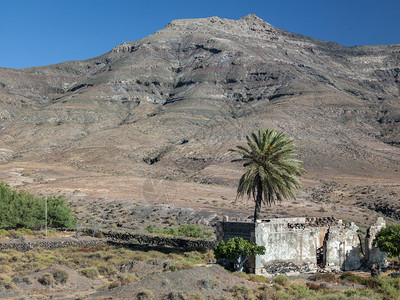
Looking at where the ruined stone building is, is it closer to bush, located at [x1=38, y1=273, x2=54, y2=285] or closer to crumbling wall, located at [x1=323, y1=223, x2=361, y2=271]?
crumbling wall, located at [x1=323, y1=223, x2=361, y2=271]

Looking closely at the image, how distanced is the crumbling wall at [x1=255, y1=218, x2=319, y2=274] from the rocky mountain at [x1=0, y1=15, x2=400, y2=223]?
178 ft

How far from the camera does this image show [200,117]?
14562 centimetres

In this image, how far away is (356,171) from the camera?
9744 cm

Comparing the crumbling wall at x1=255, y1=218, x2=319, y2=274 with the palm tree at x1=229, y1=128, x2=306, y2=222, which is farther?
the palm tree at x1=229, y1=128, x2=306, y2=222

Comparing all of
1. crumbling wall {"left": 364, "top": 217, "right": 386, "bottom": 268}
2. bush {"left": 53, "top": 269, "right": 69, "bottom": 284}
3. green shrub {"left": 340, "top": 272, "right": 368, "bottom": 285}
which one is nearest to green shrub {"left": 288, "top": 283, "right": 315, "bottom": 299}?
green shrub {"left": 340, "top": 272, "right": 368, "bottom": 285}

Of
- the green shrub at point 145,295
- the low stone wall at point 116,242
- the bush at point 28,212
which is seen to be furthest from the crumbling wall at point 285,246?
the bush at point 28,212

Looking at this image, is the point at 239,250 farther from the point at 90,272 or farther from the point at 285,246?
the point at 90,272

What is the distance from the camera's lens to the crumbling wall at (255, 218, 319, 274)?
1117 inches

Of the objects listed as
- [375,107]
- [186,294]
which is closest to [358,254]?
[186,294]

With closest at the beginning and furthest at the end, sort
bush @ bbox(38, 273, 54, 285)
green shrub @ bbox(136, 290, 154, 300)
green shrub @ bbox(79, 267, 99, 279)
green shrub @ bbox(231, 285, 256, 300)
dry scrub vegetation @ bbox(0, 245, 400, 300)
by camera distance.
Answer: green shrub @ bbox(136, 290, 154, 300) → green shrub @ bbox(231, 285, 256, 300) → dry scrub vegetation @ bbox(0, 245, 400, 300) → bush @ bbox(38, 273, 54, 285) → green shrub @ bbox(79, 267, 99, 279)

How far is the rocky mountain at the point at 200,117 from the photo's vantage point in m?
104

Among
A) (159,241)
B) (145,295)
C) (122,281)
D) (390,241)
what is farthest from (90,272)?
(390,241)

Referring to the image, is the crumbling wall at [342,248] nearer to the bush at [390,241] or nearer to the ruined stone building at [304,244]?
the ruined stone building at [304,244]

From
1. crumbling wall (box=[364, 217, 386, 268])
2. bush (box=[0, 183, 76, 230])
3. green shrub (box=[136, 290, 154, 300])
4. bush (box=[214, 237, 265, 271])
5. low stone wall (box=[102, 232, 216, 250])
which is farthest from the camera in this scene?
bush (box=[0, 183, 76, 230])
